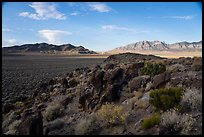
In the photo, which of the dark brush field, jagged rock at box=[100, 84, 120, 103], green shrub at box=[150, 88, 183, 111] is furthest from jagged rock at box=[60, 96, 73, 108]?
the dark brush field

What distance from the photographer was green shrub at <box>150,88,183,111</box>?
36.3ft

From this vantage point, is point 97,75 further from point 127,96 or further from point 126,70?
point 127,96

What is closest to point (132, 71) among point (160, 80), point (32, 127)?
point (160, 80)

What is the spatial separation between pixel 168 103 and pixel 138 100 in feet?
7.71

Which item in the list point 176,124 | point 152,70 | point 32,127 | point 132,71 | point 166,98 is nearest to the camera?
point 176,124

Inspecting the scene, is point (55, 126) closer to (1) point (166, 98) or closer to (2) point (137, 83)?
(1) point (166, 98)

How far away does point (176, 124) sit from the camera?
962 centimetres

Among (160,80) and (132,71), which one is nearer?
(160,80)

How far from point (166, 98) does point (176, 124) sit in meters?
1.66

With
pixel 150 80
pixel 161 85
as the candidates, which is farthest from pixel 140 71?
pixel 161 85

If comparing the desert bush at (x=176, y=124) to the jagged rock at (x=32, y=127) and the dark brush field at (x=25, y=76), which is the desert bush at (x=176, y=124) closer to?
the jagged rock at (x=32, y=127)

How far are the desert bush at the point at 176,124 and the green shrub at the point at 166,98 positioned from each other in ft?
3.54

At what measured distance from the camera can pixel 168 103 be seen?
36.2ft

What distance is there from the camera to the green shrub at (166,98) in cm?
1106
